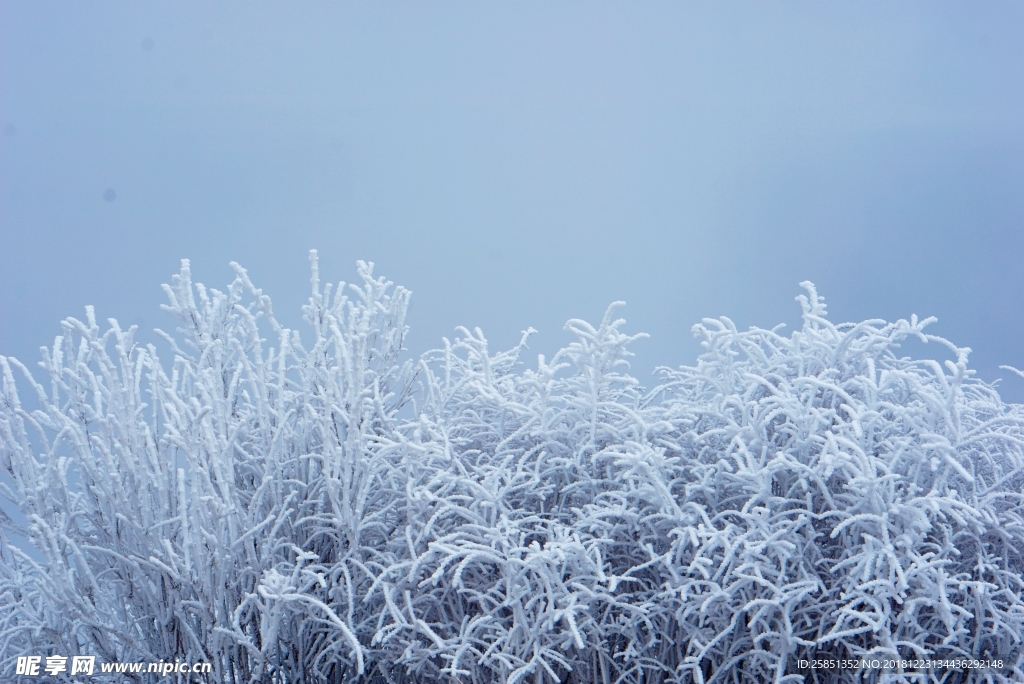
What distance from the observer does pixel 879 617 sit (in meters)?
2.13

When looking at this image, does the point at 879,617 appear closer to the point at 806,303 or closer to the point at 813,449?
the point at 813,449

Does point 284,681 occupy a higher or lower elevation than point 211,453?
lower

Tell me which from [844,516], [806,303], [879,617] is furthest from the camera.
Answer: [806,303]

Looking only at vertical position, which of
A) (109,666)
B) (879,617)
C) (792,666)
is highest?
(879,617)

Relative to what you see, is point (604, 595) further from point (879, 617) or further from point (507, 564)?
point (879, 617)

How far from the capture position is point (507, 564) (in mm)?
2232

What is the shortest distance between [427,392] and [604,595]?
3.27ft

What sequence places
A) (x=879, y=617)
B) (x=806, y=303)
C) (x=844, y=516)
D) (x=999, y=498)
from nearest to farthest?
(x=879, y=617), (x=844, y=516), (x=999, y=498), (x=806, y=303)

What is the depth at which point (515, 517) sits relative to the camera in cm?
254

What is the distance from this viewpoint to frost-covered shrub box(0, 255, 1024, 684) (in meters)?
2.21

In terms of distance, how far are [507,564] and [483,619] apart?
19cm

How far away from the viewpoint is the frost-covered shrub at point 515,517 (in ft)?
7.25

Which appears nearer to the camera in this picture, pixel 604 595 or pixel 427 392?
pixel 604 595

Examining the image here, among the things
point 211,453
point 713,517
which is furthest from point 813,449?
point 211,453
